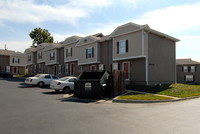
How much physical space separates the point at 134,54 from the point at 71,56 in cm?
1332

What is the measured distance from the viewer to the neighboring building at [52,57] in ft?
111

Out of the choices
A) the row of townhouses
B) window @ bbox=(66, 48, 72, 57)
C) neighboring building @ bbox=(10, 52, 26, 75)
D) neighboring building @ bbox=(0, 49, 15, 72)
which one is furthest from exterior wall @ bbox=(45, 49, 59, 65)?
neighboring building @ bbox=(0, 49, 15, 72)

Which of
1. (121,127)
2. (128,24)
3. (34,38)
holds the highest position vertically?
(34,38)

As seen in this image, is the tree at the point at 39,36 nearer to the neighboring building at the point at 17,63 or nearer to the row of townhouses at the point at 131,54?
the neighboring building at the point at 17,63

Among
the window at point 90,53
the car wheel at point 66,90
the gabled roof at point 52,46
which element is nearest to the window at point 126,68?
the window at point 90,53

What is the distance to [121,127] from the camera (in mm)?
5977

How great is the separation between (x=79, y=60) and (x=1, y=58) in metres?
31.3

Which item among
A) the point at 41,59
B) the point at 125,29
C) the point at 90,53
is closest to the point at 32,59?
the point at 41,59

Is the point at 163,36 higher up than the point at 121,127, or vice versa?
the point at 163,36

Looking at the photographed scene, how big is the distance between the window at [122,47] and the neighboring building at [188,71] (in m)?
36.1

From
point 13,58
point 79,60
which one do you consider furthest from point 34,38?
point 79,60

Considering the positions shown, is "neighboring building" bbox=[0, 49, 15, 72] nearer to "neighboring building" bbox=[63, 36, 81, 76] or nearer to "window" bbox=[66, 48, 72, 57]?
"neighboring building" bbox=[63, 36, 81, 76]

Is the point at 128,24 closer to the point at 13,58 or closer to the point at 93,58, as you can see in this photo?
the point at 93,58

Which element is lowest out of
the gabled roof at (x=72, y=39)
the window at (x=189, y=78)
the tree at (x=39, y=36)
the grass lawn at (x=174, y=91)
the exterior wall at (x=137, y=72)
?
the grass lawn at (x=174, y=91)
